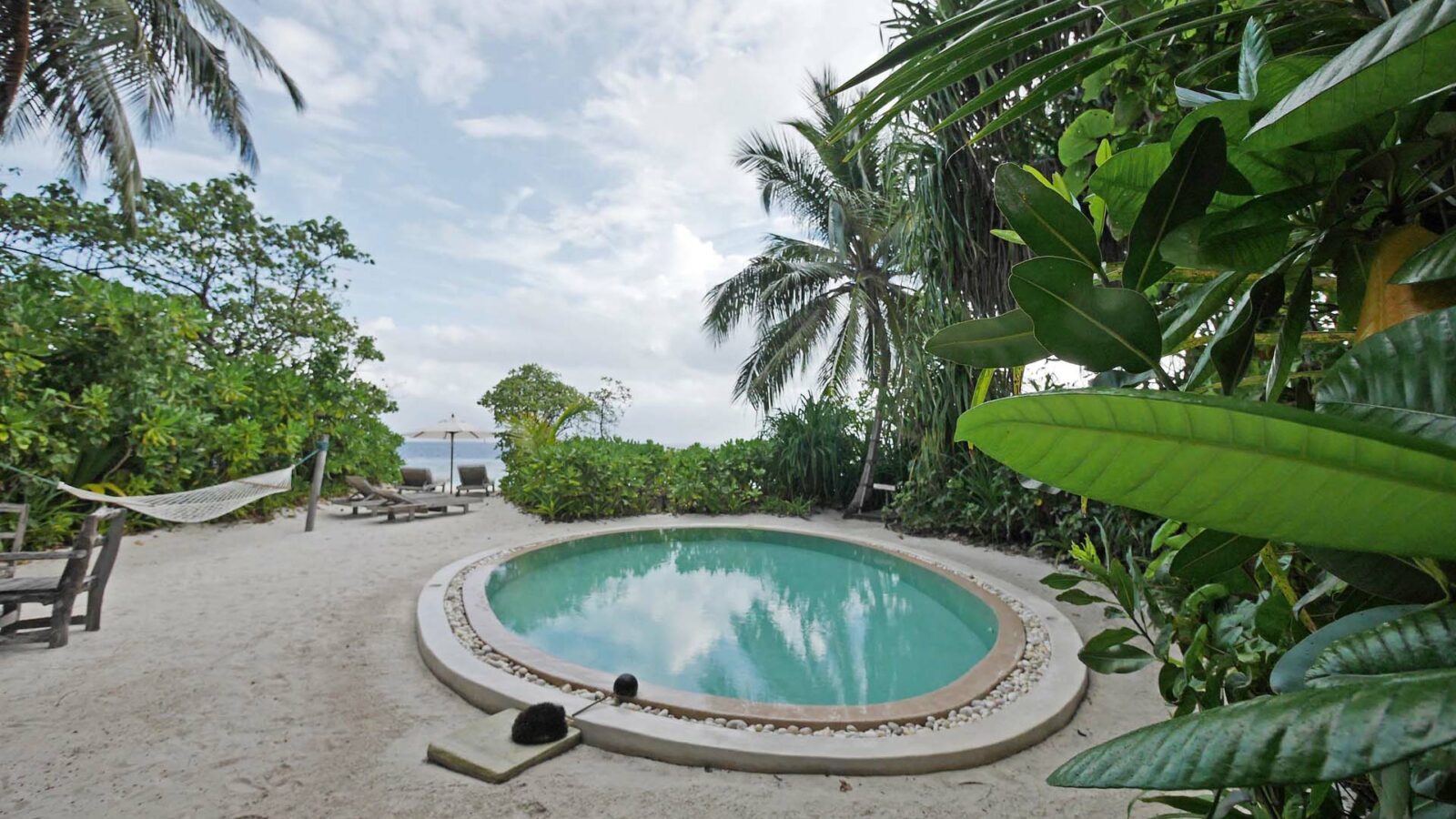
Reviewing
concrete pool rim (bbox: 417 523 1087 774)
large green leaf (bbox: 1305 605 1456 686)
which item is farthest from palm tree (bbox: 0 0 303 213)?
large green leaf (bbox: 1305 605 1456 686)

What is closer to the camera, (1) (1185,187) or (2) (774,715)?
(1) (1185,187)

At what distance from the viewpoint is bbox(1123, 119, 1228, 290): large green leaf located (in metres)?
0.37

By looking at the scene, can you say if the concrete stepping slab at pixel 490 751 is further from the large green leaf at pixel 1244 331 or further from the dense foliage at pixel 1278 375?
the large green leaf at pixel 1244 331

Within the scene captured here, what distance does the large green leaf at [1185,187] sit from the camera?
37cm

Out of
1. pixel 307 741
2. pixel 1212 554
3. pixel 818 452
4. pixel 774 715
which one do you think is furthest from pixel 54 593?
pixel 818 452

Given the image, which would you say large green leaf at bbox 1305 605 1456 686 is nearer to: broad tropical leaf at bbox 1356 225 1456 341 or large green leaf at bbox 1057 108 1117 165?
broad tropical leaf at bbox 1356 225 1456 341

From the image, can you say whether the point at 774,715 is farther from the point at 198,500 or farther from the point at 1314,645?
the point at 198,500

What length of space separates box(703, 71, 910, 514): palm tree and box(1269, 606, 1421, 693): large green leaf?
8362 mm

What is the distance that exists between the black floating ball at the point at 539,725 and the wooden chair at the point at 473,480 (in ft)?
27.5

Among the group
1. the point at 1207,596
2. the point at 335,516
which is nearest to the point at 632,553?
the point at 335,516

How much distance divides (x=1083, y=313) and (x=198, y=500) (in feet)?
22.3

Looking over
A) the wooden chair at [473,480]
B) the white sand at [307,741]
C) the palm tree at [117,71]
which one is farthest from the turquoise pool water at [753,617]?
the palm tree at [117,71]

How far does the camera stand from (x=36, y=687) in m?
2.91

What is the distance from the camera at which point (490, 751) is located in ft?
7.84
